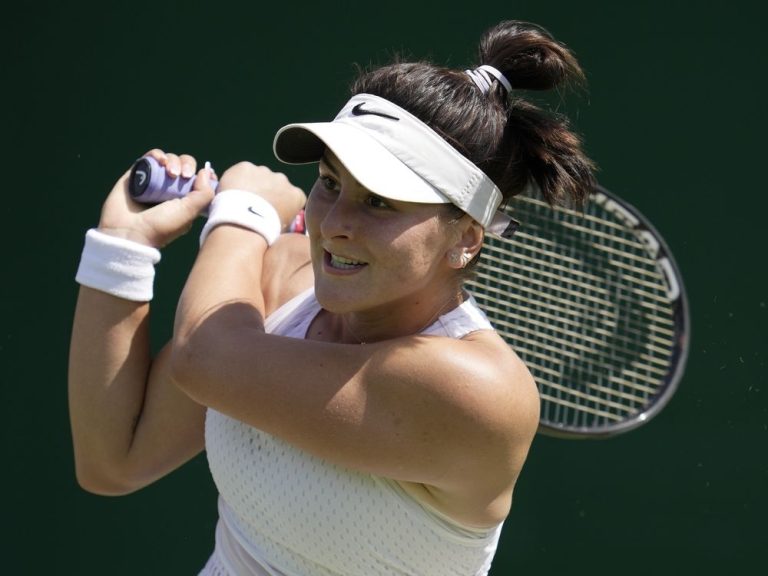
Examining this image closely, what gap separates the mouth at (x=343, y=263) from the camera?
73.3 inches

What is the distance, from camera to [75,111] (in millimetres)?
3730

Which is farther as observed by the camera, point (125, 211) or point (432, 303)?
point (125, 211)

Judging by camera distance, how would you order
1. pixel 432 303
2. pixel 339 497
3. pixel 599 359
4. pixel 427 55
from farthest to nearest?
1. pixel 427 55
2. pixel 599 359
3. pixel 432 303
4. pixel 339 497

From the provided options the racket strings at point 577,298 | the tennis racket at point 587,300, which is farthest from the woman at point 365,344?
the racket strings at point 577,298

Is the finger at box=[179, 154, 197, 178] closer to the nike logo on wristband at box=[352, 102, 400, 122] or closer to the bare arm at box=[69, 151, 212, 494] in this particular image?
the bare arm at box=[69, 151, 212, 494]

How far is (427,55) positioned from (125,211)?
1.58 meters

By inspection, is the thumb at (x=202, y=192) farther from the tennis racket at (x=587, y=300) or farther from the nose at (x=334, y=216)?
the tennis racket at (x=587, y=300)

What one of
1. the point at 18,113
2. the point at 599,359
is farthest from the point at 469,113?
the point at 18,113

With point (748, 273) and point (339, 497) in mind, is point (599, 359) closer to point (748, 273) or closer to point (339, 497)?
point (748, 273)

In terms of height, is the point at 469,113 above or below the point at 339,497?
above

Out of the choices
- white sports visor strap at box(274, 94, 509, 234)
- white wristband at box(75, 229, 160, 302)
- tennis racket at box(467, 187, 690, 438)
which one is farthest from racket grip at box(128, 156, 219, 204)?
tennis racket at box(467, 187, 690, 438)

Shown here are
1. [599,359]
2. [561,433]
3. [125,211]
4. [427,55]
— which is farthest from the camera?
[427,55]

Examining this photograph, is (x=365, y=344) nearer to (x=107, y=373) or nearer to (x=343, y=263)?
(x=343, y=263)

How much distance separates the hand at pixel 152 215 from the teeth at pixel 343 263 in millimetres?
435
